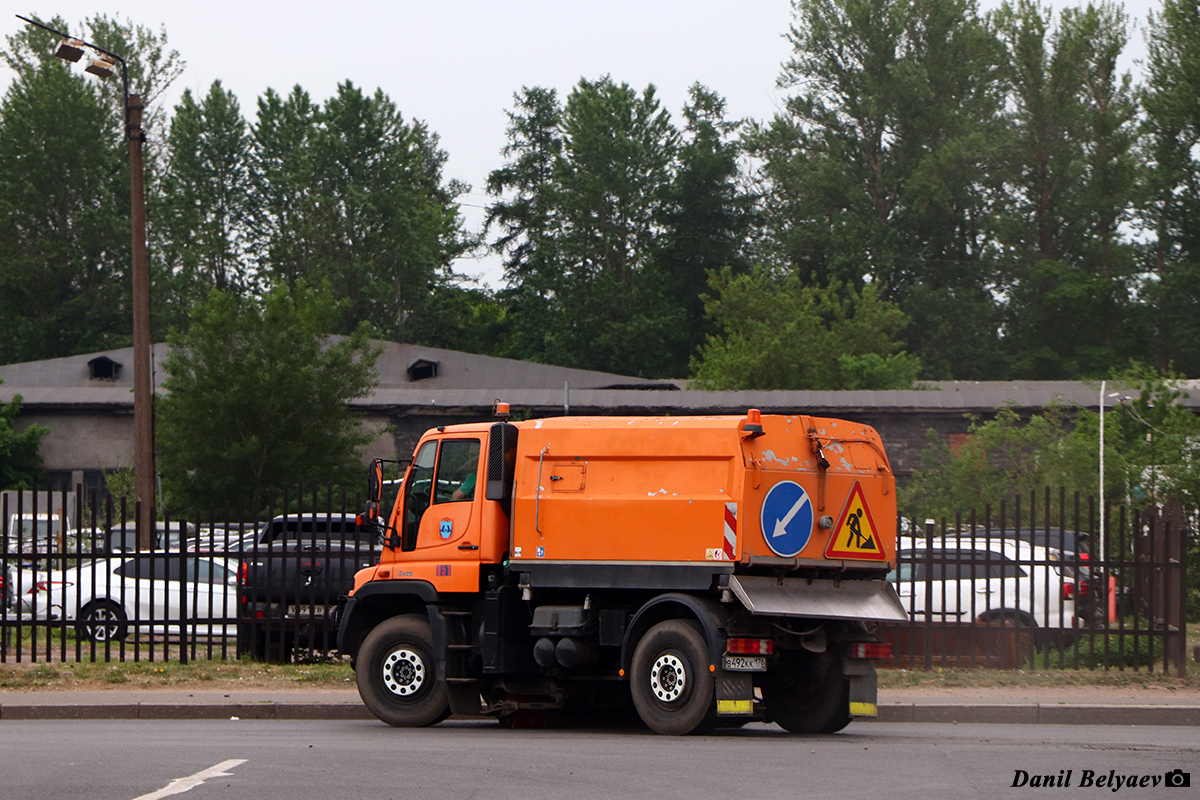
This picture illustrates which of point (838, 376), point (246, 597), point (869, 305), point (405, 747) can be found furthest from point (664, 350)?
point (405, 747)

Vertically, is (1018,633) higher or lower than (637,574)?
lower

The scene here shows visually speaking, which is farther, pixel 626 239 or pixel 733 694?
pixel 626 239

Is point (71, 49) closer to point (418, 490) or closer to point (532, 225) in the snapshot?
point (418, 490)

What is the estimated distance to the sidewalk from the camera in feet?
43.3

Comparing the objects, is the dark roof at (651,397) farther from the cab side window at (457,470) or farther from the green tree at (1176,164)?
the cab side window at (457,470)

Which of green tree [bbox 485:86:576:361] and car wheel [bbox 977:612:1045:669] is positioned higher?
green tree [bbox 485:86:576:361]

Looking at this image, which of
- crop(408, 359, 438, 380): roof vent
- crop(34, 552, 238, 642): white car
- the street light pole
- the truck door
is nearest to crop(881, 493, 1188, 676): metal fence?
the truck door

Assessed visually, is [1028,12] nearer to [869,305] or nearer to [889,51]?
[889,51]

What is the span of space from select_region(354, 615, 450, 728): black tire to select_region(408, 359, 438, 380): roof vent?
41.0 metres

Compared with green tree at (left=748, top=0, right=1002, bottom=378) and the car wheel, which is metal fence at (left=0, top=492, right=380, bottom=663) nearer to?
the car wheel

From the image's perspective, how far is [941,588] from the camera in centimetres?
1561

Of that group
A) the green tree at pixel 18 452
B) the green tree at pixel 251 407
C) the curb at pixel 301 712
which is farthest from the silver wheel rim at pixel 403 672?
the green tree at pixel 18 452

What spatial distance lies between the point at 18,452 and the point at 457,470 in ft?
112

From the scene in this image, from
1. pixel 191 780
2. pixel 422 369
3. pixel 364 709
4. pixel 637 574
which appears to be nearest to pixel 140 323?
pixel 364 709
